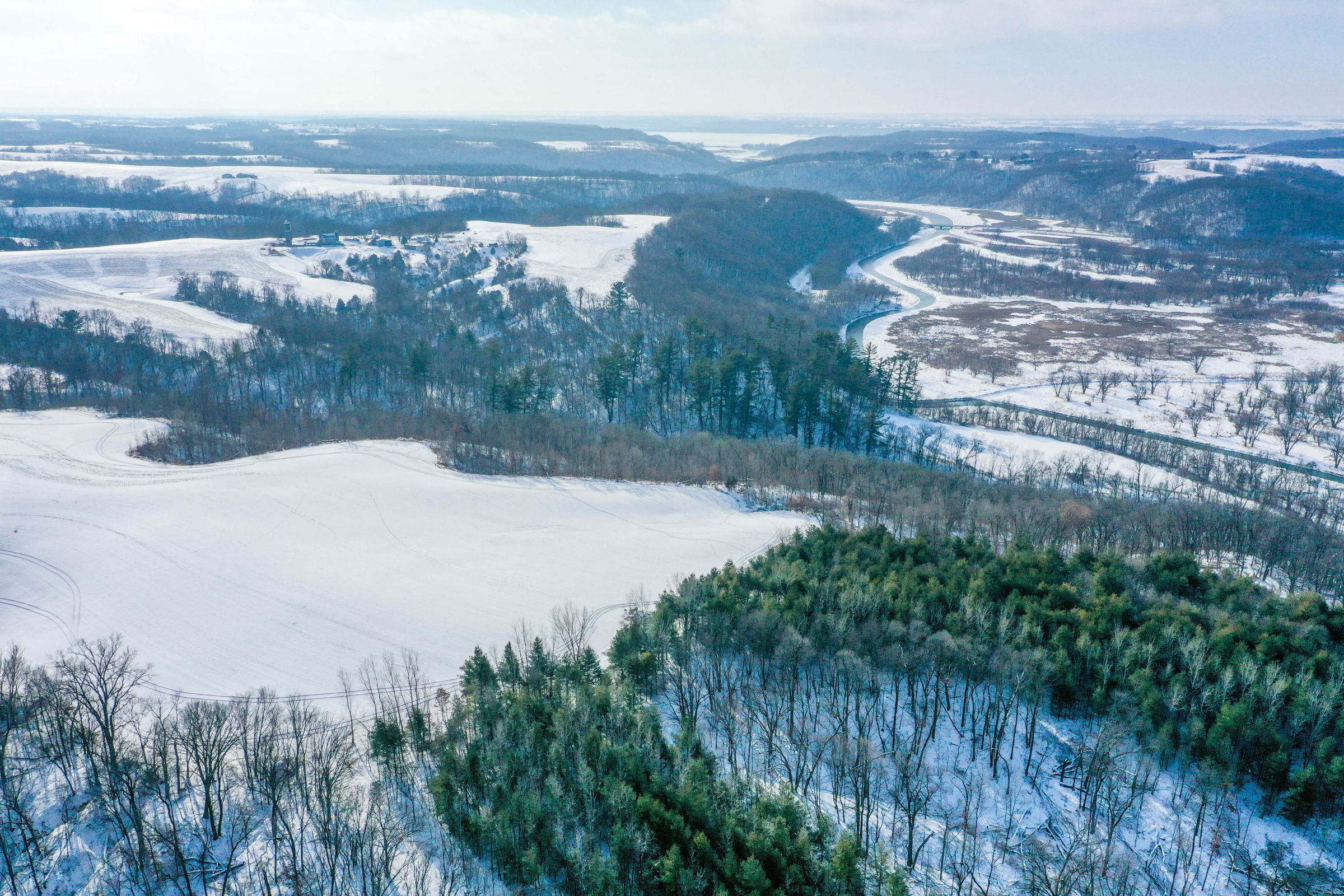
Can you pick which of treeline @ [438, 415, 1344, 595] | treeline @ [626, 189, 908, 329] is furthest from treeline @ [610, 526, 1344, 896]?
treeline @ [626, 189, 908, 329]

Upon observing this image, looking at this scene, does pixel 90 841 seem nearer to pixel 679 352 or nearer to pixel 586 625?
pixel 586 625

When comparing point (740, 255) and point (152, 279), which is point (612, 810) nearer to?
point (152, 279)

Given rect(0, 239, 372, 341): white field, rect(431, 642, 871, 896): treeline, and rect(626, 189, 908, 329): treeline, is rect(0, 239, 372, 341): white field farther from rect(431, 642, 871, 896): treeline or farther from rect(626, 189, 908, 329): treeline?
rect(431, 642, 871, 896): treeline


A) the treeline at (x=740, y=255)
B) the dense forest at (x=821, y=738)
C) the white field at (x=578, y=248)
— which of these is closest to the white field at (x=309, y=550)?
the dense forest at (x=821, y=738)

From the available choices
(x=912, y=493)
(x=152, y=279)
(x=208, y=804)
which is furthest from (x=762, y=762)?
(x=152, y=279)

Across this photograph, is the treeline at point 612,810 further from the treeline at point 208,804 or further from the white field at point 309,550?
the white field at point 309,550

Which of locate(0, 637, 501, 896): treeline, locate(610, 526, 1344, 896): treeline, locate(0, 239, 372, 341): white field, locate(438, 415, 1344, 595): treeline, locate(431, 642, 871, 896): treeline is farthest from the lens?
locate(0, 239, 372, 341): white field
